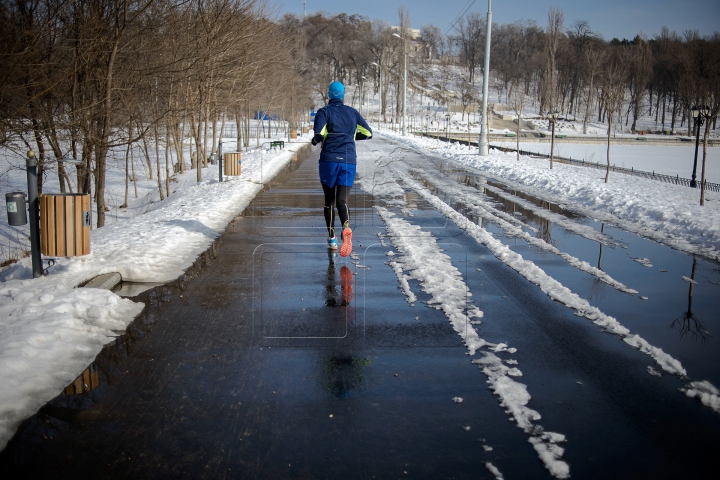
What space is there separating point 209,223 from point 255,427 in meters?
8.11

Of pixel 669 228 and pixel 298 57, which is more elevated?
pixel 298 57

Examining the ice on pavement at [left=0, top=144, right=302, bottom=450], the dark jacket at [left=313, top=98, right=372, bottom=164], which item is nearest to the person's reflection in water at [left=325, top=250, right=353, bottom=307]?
the dark jacket at [left=313, top=98, right=372, bottom=164]

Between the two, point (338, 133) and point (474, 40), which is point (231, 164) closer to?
point (338, 133)

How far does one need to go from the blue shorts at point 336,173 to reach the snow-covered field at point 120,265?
85.7 inches

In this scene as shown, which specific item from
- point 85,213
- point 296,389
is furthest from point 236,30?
point 296,389

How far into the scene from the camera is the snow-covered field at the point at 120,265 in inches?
178

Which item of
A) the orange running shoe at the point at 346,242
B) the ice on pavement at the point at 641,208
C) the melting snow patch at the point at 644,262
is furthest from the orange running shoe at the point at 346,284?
the ice on pavement at the point at 641,208

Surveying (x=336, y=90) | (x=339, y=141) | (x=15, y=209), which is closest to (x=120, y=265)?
(x=15, y=209)

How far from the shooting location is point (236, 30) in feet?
57.8

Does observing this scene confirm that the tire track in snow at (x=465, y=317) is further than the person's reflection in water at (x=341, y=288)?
No

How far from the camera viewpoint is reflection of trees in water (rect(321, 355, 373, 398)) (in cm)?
438

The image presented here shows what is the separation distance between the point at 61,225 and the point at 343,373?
4960 millimetres

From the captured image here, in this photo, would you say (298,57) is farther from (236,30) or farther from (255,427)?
(255,427)

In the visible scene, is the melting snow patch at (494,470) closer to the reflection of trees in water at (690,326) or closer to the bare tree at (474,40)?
the reflection of trees in water at (690,326)
